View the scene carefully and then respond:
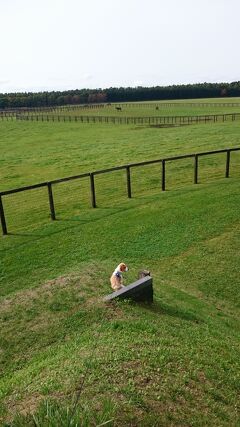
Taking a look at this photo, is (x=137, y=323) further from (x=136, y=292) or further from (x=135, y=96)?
(x=135, y=96)

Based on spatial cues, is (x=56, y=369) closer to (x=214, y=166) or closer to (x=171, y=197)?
(x=171, y=197)

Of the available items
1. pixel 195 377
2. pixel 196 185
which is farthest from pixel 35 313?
pixel 196 185

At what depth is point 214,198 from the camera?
1338 centimetres

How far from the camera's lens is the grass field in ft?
13.9

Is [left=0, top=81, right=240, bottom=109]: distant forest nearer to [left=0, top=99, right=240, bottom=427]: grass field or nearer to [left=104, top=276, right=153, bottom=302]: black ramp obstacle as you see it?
[left=0, top=99, right=240, bottom=427]: grass field

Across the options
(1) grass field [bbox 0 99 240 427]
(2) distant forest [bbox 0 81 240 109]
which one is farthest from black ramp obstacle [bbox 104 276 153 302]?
(2) distant forest [bbox 0 81 240 109]

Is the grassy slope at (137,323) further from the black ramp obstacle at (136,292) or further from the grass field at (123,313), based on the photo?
the black ramp obstacle at (136,292)

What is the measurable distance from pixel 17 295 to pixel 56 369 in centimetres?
309

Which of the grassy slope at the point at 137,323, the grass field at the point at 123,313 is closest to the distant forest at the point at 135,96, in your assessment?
the grass field at the point at 123,313

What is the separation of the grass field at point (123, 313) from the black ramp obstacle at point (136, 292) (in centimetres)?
17

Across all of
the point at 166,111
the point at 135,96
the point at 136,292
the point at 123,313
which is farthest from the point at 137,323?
the point at 135,96

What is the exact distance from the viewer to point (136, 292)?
6812 mm

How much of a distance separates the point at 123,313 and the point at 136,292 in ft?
1.80

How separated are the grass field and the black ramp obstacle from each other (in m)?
0.17
